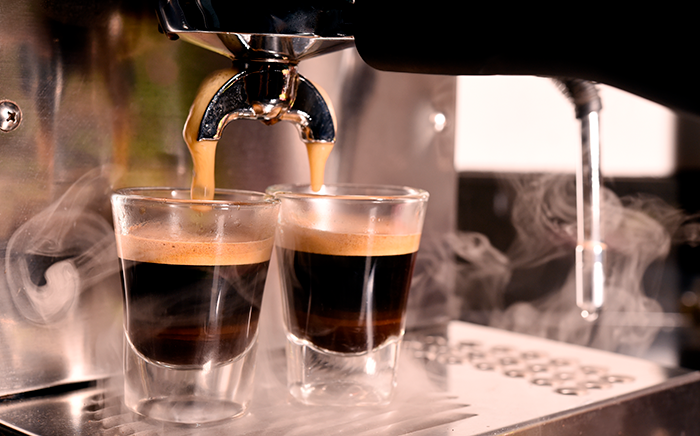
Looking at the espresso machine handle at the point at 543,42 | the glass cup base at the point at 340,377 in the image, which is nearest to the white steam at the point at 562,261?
the glass cup base at the point at 340,377

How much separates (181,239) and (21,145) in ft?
0.52

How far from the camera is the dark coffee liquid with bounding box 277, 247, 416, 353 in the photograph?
508mm

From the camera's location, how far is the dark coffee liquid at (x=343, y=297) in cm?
51

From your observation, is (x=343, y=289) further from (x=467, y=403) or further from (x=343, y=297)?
(x=467, y=403)

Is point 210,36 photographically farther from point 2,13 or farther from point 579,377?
point 579,377

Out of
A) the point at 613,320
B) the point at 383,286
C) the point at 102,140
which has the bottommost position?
the point at 613,320

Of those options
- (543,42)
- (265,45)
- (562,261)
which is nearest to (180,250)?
(265,45)

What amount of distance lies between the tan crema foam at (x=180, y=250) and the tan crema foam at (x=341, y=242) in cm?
6

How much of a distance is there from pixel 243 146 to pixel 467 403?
0.29 m

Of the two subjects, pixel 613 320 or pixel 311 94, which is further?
pixel 613 320

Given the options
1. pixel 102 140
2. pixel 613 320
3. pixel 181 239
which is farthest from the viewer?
pixel 613 320

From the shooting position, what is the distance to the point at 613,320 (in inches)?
42.9

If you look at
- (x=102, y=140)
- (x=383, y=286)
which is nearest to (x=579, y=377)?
(x=383, y=286)

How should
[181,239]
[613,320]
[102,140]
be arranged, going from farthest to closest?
[613,320] < [102,140] < [181,239]
